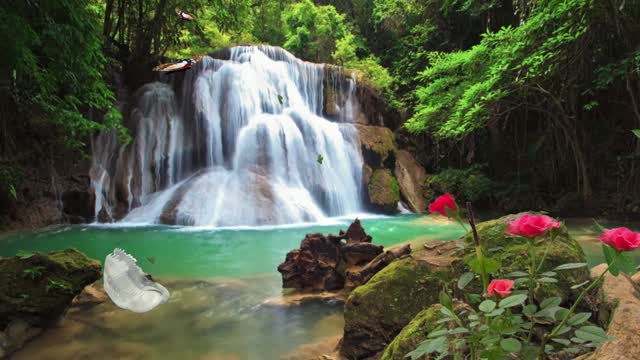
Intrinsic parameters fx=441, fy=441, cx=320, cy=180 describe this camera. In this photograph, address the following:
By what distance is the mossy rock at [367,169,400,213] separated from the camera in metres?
13.5

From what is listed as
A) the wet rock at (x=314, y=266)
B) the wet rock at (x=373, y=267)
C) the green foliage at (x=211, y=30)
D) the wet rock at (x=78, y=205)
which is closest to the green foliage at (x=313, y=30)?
the green foliage at (x=211, y=30)

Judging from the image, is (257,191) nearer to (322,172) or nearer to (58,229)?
(322,172)

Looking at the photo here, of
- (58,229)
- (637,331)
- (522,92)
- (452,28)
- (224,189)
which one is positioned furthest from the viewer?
(452,28)

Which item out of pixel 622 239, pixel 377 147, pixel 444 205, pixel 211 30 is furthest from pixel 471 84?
pixel 211 30

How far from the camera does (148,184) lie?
12.5 m

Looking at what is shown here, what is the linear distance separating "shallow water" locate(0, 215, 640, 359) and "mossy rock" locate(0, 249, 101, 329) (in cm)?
20

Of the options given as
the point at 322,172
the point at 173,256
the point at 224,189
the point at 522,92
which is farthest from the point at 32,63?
the point at 522,92

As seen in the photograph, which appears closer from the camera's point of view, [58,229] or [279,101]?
[58,229]

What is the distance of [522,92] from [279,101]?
753cm

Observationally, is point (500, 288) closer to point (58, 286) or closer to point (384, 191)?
point (58, 286)

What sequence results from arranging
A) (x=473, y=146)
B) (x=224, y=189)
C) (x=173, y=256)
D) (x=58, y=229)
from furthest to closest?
1. (x=473, y=146)
2. (x=224, y=189)
3. (x=58, y=229)
4. (x=173, y=256)

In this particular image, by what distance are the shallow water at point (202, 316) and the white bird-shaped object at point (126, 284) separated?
0.44 meters

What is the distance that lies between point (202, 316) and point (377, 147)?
11.6 metres

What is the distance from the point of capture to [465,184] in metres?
13.5
